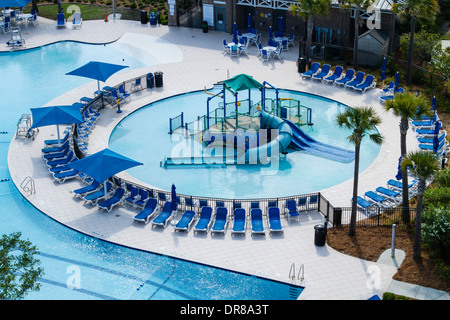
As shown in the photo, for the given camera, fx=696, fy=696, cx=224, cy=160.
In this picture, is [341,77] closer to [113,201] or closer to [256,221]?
[256,221]

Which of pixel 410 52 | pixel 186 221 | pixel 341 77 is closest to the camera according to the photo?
pixel 186 221

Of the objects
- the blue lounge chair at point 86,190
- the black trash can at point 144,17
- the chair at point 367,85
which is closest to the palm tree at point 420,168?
the blue lounge chair at point 86,190

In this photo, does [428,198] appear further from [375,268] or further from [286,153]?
[286,153]

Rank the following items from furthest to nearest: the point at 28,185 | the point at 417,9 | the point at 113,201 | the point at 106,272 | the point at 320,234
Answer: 1. the point at 417,9
2. the point at 28,185
3. the point at 113,201
4. the point at 320,234
5. the point at 106,272

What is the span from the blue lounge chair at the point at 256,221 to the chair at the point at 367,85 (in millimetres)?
15791

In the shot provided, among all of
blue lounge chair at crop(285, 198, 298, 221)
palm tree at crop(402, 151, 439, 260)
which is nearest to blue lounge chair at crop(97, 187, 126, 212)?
blue lounge chair at crop(285, 198, 298, 221)

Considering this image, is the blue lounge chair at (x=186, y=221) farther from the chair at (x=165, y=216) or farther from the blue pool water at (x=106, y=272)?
the blue pool water at (x=106, y=272)

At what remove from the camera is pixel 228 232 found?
29141 mm

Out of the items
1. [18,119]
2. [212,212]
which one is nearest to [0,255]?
[212,212]

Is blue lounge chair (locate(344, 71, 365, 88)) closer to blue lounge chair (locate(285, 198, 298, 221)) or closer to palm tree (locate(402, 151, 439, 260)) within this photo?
blue lounge chair (locate(285, 198, 298, 221))

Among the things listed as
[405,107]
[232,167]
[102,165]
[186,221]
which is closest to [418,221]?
[405,107]

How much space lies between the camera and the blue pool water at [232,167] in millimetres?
33406

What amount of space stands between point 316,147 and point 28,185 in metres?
14.8

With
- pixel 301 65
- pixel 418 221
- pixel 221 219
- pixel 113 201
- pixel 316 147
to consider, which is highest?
pixel 301 65
